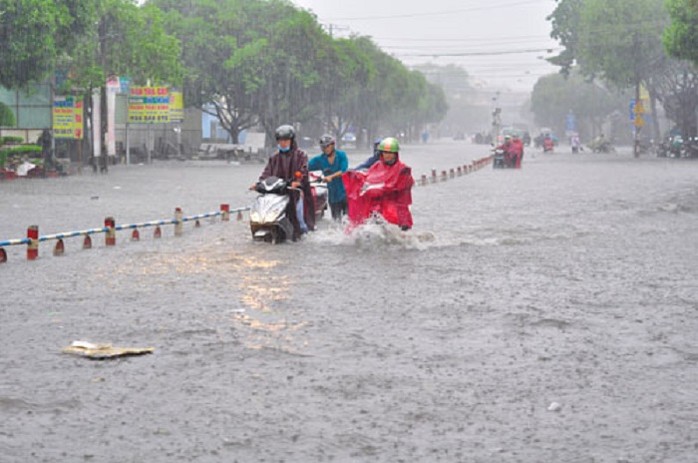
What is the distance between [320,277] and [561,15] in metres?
69.9

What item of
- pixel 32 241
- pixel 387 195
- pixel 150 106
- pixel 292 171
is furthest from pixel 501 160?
pixel 32 241

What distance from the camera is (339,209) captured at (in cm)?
1803

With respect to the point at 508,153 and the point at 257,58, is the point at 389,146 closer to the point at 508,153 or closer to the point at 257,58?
the point at 508,153

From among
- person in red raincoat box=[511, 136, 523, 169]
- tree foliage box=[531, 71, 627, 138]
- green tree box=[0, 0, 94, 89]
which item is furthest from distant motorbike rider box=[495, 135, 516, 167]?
tree foliage box=[531, 71, 627, 138]

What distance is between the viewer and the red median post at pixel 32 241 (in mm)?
13867

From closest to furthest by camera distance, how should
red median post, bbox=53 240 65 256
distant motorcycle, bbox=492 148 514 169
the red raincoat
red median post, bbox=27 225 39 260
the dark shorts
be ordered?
red median post, bbox=27 225 39 260, red median post, bbox=53 240 65 256, the red raincoat, the dark shorts, distant motorcycle, bbox=492 148 514 169

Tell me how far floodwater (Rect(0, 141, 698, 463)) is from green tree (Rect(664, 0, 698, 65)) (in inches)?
1199

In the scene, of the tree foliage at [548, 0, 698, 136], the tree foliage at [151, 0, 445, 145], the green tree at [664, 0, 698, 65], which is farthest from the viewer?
the tree foliage at [548, 0, 698, 136]

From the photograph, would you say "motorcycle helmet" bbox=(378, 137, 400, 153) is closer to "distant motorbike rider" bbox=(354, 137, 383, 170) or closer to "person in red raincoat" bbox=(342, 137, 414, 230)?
"person in red raincoat" bbox=(342, 137, 414, 230)

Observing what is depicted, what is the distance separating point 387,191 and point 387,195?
0.10 meters

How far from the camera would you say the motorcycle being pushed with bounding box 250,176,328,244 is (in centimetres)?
1587

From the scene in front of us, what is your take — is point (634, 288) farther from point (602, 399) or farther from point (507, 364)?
point (602, 399)

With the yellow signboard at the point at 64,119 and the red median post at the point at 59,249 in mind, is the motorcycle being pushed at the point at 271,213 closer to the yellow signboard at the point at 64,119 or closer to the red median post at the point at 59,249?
the red median post at the point at 59,249

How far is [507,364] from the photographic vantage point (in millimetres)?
7809
